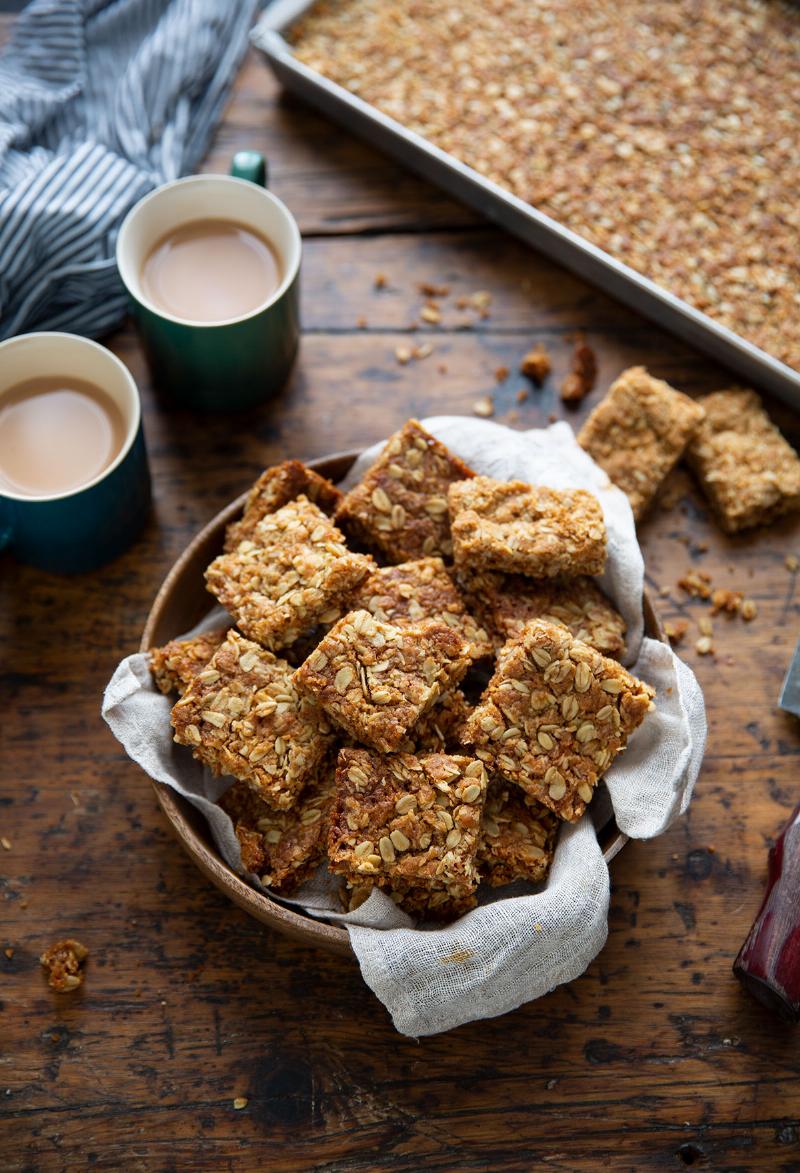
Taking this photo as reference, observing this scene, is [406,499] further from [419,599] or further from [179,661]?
[179,661]

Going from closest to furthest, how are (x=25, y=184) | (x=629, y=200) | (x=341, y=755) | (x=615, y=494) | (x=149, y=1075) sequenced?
(x=341, y=755)
(x=149, y=1075)
(x=615, y=494)
(x=25, y=184)
(x=629, y=200)

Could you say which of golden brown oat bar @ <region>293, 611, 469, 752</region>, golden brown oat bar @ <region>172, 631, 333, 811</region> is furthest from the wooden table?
golden brown oat bar @ <region>293, 611, 469, 752</region>

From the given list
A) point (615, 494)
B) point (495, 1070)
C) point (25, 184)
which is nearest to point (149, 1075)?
point (495, 1070)

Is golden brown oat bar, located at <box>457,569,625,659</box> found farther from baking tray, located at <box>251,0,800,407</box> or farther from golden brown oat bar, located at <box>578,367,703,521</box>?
baking tray, located at <box>251,0,800,407</box>

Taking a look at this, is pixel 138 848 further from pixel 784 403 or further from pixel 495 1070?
pixel 784 403

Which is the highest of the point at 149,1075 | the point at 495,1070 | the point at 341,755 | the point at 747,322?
the point at 747,322
